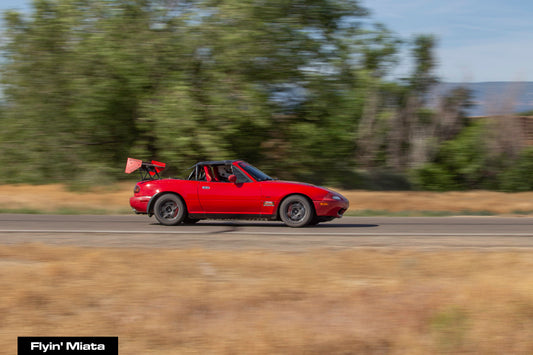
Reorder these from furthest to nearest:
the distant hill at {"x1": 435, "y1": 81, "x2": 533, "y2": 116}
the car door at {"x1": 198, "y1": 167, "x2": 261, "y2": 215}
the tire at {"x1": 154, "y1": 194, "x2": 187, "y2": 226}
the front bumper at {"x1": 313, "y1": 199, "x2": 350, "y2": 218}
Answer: the distant hill at {"x1": 435, "y1": 81, "x2": 533, "y2": 116} < the tire at {"x1": 154, "y1": 194, "x2": 187, "y2": 226} < the car door at {"x1": 198, "y1": 167, "x2": 261, "y2": 215} < the front bumper at {"x1": 313, "y1": 199, "x2": 350, "y2": 218}

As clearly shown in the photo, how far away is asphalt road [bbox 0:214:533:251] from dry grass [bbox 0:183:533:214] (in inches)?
145

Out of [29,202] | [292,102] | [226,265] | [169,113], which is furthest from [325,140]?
[226,265]

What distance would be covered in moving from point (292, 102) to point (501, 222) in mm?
9900

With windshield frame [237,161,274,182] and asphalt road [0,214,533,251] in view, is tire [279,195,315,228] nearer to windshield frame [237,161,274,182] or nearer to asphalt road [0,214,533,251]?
asphalt road [0,214,533,251]

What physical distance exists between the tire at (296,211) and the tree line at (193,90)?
8282mm

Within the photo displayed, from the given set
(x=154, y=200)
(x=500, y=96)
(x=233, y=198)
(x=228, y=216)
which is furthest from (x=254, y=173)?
(x=500, y=96)

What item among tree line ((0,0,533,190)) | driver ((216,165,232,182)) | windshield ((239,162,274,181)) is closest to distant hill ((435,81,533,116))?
tree line ((0,0,533,190))

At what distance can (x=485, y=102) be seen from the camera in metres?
25.5

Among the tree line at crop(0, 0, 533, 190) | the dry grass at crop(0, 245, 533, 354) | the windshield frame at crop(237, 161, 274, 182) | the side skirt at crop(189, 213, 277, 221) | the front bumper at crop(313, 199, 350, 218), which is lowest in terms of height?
the dry grass at crop(0, 245, 533, 354)

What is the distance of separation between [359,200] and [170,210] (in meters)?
8.79

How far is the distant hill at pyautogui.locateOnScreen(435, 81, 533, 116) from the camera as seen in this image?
82.7 ft

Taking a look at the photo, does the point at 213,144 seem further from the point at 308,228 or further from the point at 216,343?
the point at 216,343

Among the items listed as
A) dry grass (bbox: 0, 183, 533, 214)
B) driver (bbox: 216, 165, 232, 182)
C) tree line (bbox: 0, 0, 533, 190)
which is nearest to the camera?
driver (bbox: 216, 165, 232, 182)

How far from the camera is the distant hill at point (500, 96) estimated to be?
82.7ft
